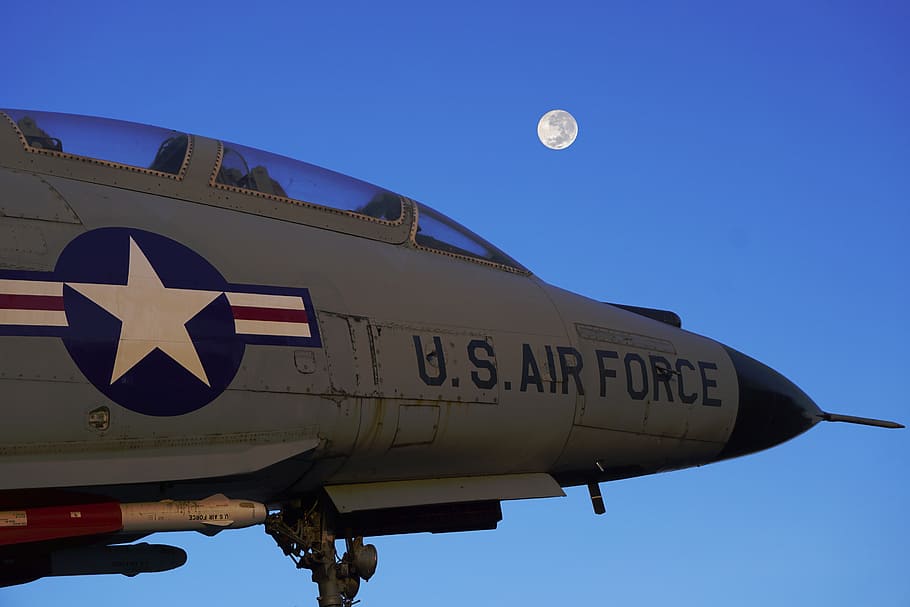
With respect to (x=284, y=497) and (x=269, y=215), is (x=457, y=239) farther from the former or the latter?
(x=284, y=497)

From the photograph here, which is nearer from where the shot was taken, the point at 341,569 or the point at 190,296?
the point at 190,296

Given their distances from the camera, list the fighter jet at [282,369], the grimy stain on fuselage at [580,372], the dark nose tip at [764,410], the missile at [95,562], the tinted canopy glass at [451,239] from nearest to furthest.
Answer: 1. the fighter jet at [282,369]
2. the missile at [95,562]
3. the grimy stain on fuselage at [580,372]
4. the tinted canopy glass at [451,239]
5. the dark nose tip at [764,410]

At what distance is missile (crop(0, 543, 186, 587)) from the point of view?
841cm

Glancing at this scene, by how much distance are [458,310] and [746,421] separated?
3.55 metres

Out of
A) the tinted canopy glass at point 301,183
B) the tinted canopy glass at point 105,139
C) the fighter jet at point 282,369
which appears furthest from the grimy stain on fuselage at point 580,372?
the tinted canopy glass at point 105,139

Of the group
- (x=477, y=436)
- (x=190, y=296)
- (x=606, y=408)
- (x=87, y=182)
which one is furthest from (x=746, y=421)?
(x=87, y=182)

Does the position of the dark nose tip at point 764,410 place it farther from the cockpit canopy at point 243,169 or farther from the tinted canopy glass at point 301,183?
the tinted canopy glass at point 301,183

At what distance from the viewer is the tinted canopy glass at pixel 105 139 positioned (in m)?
7.89

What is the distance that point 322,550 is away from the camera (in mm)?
8773

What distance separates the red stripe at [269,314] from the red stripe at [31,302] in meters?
1.24

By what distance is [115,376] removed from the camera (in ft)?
22.6

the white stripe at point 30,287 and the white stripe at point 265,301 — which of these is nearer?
Result: the white stripe at point 30,287

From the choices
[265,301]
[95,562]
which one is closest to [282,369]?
[265,301]

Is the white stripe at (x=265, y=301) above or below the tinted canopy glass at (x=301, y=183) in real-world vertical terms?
below
